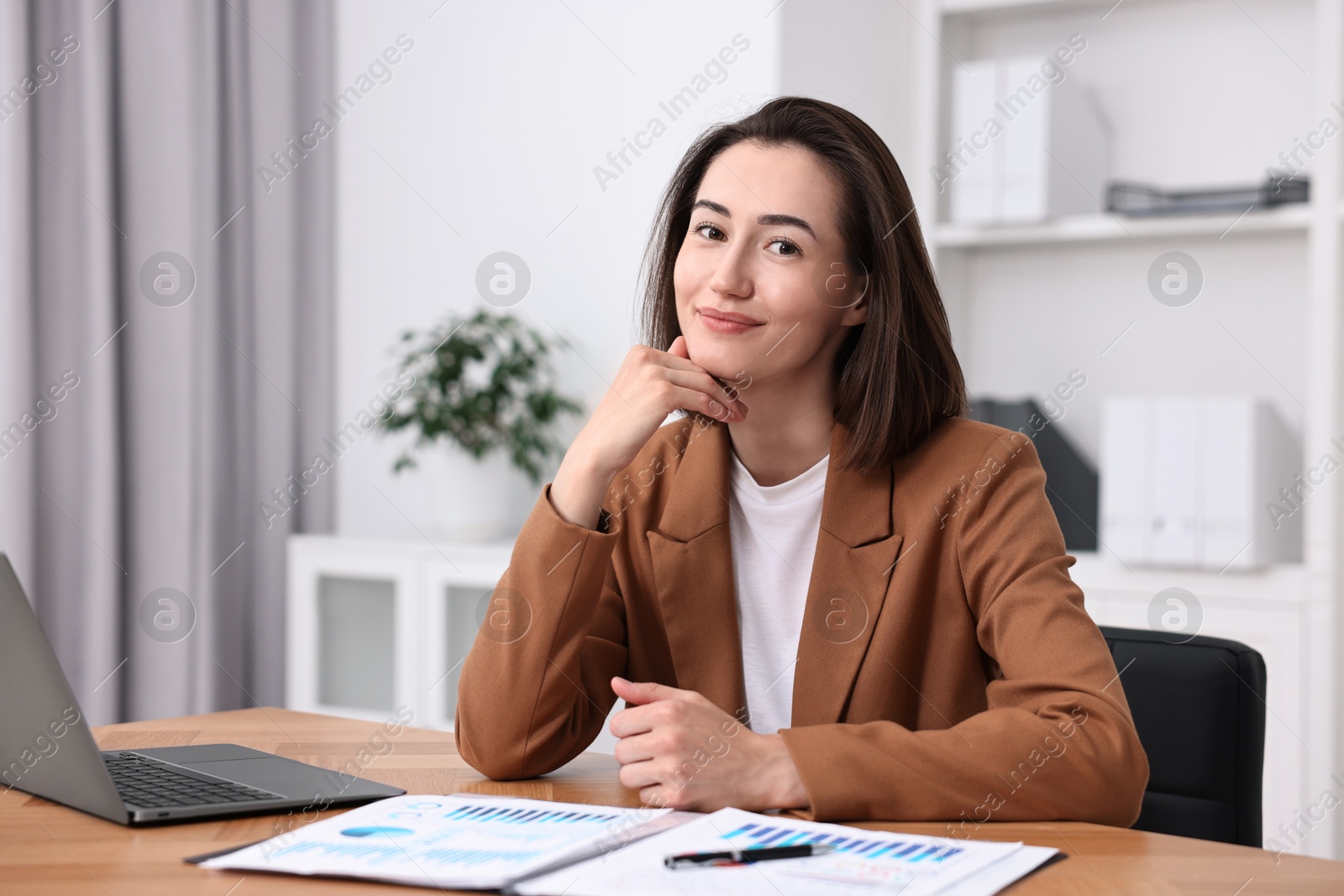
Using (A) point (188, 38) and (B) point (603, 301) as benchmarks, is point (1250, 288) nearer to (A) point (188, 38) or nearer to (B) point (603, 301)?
(B) point (603, 301)

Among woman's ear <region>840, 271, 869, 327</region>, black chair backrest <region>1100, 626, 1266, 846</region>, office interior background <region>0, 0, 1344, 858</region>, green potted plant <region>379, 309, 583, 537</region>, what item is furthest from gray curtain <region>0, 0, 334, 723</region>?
black chair backrest <region>1100, 626, 1266, 846</region>

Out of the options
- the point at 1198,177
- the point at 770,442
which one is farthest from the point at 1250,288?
the point at 770,442

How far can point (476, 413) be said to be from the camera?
9.71ft

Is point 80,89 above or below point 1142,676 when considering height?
above

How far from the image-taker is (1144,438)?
99.2 inches

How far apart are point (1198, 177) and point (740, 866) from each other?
2.47 meters

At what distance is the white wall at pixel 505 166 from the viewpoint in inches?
114

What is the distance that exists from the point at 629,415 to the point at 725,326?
178 mm

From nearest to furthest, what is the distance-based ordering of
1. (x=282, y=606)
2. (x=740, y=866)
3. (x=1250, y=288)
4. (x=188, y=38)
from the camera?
(x=740, y=866), (x=1250, y=288), (x=188, y=38), (x=282, y=606)

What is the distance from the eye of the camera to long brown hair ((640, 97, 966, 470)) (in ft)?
4.71

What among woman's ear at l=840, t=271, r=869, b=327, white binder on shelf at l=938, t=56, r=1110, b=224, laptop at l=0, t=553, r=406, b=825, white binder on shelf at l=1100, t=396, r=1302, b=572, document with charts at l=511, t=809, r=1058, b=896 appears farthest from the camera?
white binder on shelf at l=938, t=56, r=1110, b=224

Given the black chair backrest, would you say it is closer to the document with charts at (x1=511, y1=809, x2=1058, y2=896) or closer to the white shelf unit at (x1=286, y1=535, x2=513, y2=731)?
the document with charts at (x1=511, y1=809, x2=1058, y2=896)

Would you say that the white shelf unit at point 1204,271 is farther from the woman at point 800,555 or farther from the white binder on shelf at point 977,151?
the woman at point 800,555

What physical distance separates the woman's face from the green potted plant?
60.1 inches
